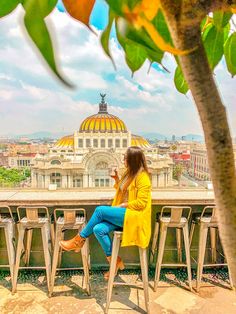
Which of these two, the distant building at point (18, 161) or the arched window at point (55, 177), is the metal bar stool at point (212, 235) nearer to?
the arched window at point (55, 177)

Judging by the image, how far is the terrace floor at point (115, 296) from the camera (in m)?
2.27

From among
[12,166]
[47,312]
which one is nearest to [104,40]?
[47,312]

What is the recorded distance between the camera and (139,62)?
496 mm

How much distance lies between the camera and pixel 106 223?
91.3 inches

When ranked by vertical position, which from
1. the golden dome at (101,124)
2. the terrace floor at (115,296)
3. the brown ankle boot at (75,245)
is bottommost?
the terrace floor at (115,296)

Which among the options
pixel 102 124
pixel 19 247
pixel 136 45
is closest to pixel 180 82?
pixel 136 45

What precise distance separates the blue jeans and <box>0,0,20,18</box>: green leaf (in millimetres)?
2026

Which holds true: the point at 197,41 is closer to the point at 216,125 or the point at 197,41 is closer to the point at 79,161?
the point at 216,125

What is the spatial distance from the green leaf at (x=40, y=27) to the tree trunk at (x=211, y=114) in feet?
0.42

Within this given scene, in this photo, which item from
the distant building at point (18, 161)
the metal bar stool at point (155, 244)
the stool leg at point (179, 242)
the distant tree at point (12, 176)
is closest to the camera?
the metal bar stool at point (155, 244)

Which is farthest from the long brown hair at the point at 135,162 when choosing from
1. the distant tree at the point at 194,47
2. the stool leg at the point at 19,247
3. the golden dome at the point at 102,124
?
the golden dome at the point at 102,124

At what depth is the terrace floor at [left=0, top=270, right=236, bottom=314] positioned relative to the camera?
2271mm

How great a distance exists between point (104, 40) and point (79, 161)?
35.2 m

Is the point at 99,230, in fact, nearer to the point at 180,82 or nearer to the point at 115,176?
the point at 115,176
